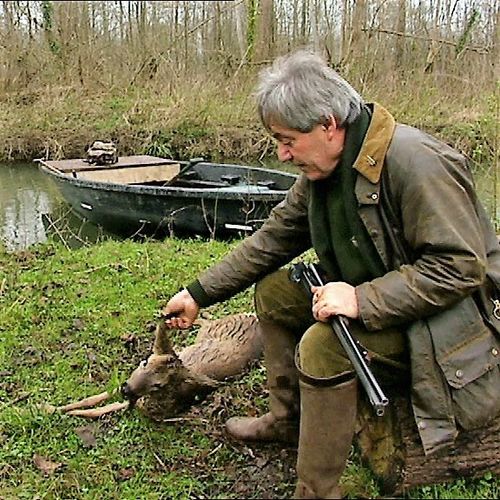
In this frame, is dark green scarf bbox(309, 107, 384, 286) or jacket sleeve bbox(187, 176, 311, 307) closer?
dark green scarf bbox(309, 107, 384, 286)

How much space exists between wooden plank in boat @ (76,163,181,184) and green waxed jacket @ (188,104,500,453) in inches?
280

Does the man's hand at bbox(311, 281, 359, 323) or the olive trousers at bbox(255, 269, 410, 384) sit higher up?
the man's hand at bbox(311, 281, 359, 323)

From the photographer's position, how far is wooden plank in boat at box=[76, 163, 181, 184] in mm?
9180

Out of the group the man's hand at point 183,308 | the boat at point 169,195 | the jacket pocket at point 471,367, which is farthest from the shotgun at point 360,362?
the boat at point 169,195

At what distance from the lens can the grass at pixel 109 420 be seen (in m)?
2.64

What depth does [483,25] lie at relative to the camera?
38.2 ft

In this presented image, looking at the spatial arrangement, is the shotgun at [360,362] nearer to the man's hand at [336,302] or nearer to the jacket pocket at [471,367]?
the man's hand at [336,302]

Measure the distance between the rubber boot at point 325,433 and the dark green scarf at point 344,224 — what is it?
0.41 m

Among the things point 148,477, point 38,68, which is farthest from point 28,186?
point 148,477

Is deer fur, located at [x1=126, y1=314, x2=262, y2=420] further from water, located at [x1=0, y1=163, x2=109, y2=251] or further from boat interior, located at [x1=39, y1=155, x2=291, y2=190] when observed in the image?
boat interior, located at [x1=39, y1=155, x2=291, y2=190]

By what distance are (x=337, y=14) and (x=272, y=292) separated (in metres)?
8.66

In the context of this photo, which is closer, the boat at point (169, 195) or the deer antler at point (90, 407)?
the deer antler at point (90, 407)

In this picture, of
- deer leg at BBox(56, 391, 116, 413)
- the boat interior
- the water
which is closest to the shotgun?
deer leg at BBox(56, 391, 116, 413)

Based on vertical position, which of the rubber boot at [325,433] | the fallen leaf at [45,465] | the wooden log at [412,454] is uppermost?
the rubber boot at [325,433]
